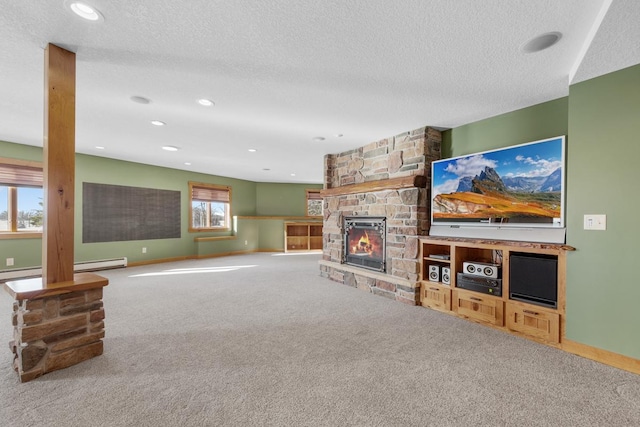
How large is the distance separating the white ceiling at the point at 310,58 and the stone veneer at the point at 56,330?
1.75 m

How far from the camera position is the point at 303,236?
30.0ft

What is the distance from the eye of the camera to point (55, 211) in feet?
6.79

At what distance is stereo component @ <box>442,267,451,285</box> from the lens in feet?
11.2

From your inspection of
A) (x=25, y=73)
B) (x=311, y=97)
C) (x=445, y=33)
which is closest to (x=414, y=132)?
(x=311, y=97)

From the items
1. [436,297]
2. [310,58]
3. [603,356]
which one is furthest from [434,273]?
[310,58]

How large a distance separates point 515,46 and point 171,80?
2.68m

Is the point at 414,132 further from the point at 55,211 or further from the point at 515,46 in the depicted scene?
the point at 55,211

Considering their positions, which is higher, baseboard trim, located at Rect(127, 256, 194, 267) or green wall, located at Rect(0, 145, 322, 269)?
green wall, located at Rect(0, 145, 322, 269)

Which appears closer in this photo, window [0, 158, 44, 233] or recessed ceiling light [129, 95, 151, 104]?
recessed ceiling light [129, 95, 151, 104]

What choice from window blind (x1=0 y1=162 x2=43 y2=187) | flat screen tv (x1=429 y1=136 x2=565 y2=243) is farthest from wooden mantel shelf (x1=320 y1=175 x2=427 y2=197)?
window blind (x1=0 y1=162 x2=43 y2=187)

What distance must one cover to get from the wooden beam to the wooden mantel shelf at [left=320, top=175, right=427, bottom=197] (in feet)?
11.0

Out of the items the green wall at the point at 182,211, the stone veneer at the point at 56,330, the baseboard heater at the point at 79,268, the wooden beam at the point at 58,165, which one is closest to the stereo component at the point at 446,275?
the stone veneer at the point at 56,330

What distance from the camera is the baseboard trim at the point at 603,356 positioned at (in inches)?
81.8

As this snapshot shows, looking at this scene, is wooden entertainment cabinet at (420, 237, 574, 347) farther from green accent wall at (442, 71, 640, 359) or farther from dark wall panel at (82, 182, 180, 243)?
dark wall panel at (82, 182, 180, 243)
